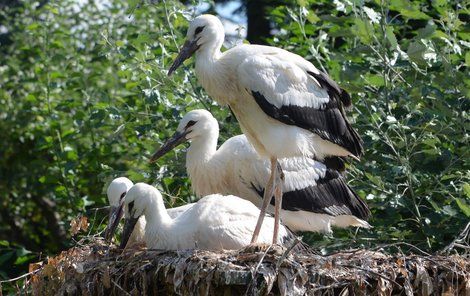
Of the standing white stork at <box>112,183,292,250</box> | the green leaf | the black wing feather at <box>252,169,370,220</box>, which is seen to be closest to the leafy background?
the green leaf

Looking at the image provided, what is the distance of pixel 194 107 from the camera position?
10.2 meters

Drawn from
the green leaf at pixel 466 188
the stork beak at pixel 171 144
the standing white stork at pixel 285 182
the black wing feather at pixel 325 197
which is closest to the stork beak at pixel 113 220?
the stork beak at pixel 171 144

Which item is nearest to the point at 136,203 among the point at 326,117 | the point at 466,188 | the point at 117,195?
the point at 117,195

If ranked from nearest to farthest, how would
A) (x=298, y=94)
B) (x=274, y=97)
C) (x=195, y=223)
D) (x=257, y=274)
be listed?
(x=257, y=274), (x=195, y=223), (x=274, y=97), (x=298, y=94)

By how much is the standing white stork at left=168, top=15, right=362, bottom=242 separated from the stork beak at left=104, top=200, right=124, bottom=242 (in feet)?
3.52

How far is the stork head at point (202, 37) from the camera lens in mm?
8438

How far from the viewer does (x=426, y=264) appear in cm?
721

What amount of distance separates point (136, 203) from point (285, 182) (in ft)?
5.88

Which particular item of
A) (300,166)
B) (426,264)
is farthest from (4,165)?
(426,264)

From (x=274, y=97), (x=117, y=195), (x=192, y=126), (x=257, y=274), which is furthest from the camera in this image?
(x=192, y=126)

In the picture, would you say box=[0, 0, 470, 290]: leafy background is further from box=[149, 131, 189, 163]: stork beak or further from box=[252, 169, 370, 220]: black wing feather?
box=[149, 131, 189, 163]: stork beak

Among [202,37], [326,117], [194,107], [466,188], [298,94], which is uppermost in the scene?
[202,37]

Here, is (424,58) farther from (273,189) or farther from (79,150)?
(79,150)

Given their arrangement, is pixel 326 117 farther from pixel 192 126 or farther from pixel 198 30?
pixel 192 126
